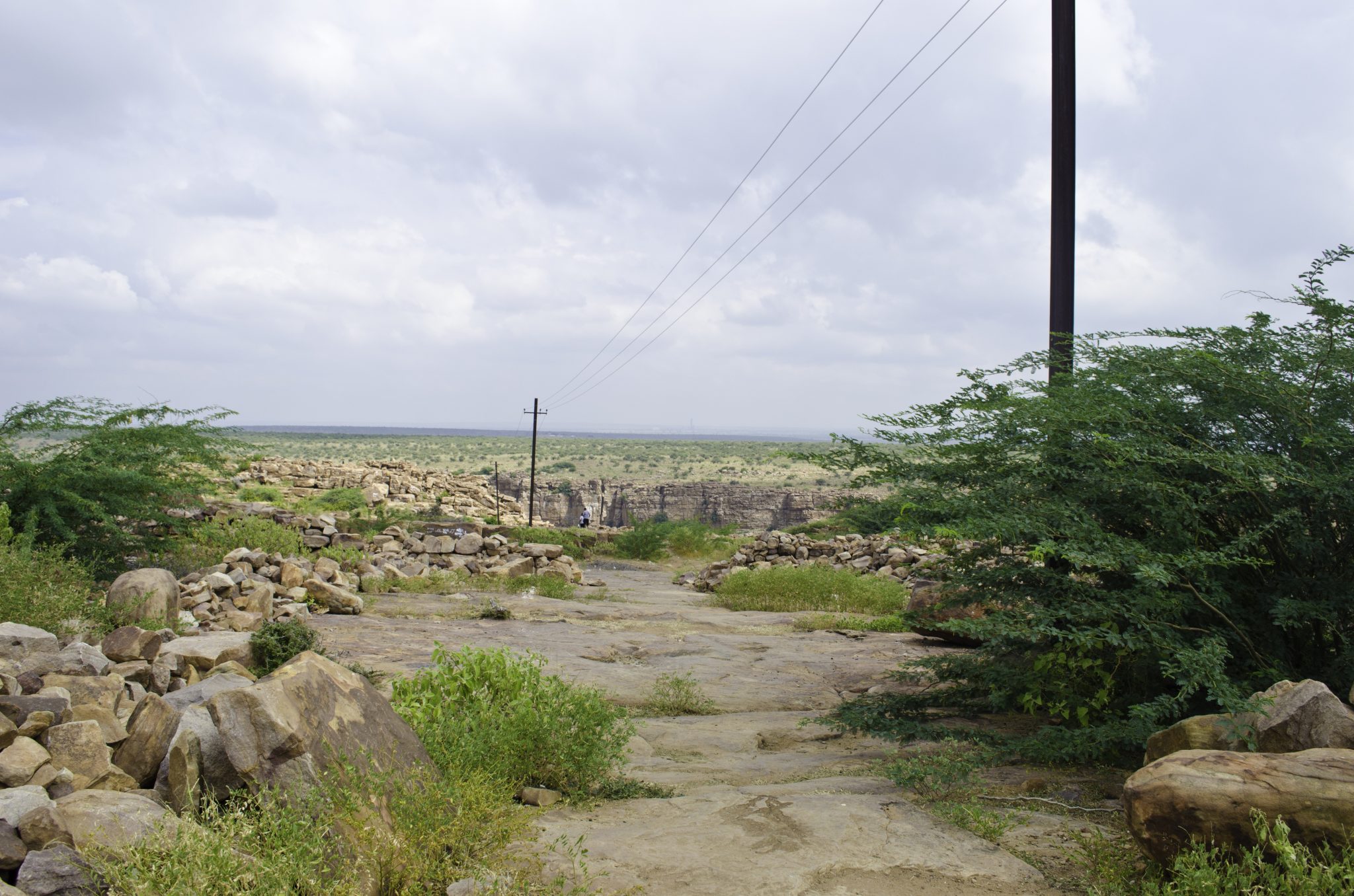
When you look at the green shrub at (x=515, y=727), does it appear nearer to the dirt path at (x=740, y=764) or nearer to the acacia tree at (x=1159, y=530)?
the dirt path at (x=740, y=764)

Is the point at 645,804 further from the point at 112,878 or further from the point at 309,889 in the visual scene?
the point at 112,878

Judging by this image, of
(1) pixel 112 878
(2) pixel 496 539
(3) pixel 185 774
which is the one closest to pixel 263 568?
(2) pixel 496 539

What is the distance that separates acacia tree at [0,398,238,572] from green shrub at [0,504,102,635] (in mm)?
1272

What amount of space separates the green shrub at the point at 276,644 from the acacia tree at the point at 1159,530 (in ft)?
14.9

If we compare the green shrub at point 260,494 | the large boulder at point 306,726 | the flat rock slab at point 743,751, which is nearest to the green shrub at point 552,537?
the green shrub at point 260,494

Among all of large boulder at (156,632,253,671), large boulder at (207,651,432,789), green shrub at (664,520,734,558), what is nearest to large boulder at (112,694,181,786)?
large boulder at (207,651,432,789)

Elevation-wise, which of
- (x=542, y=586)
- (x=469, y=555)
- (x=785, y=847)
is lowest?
(x=542, y=586)

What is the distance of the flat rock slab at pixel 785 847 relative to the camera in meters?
3.76

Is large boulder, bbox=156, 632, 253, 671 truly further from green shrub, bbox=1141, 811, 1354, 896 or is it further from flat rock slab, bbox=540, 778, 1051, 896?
green shrub, bbox=1141, 811, 1354, 896

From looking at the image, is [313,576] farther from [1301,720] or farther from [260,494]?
[260,494]

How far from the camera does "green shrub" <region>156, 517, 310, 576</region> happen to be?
12.5 metres

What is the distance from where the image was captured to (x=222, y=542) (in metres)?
13.8

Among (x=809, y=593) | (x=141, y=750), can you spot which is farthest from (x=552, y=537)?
(x=141, y=750)

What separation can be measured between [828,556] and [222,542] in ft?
41.5
